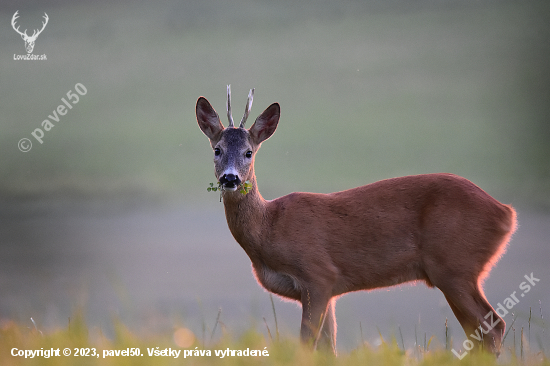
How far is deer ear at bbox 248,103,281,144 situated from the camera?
7.06 meters

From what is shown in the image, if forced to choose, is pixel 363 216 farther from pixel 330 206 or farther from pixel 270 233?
pixel 270 233

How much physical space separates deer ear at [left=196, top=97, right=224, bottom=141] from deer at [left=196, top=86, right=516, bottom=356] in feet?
0.04

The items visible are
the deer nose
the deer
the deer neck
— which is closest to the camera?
the deer nose

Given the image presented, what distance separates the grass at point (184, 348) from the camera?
11.5 ft

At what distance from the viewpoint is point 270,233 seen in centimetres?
671

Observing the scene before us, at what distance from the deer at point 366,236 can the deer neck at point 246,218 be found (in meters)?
0.01

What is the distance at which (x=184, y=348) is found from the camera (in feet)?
13.6

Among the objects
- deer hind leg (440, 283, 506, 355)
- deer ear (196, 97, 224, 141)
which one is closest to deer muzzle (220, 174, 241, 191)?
deer ear (196, 97, 224, 141)

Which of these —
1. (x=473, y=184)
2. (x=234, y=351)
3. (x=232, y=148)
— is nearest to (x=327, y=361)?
(x=234, y=351)

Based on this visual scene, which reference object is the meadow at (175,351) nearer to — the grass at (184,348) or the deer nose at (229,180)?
the grass at (184,348)

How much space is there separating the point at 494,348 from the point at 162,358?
13.9 feet

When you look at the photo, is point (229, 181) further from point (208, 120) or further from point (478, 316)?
point (478, 316)
